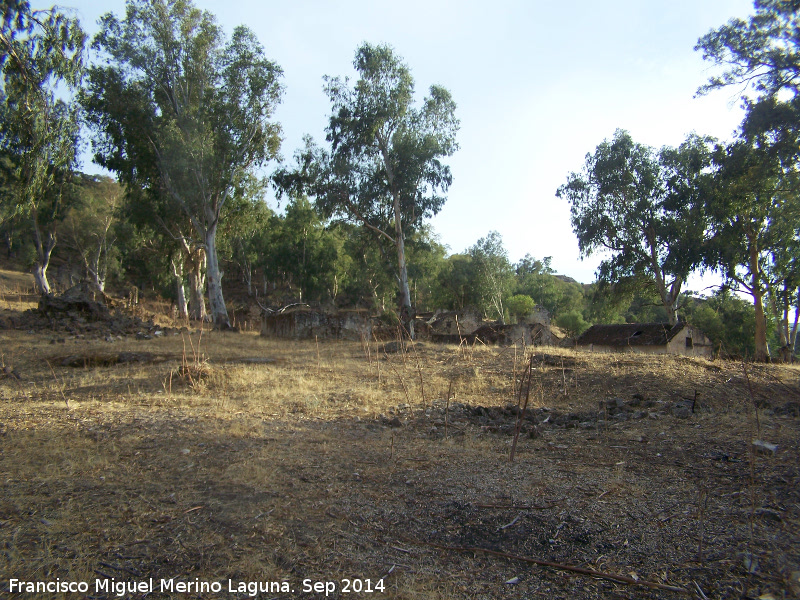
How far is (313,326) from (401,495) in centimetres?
1632

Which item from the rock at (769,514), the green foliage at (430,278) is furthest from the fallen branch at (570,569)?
the green foliage at (430,278)

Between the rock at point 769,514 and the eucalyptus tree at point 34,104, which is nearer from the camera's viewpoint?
the rock at point 769,514

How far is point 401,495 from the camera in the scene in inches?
159

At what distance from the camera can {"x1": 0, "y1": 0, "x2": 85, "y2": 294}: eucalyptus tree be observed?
19.4 metres

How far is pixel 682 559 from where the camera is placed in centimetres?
297

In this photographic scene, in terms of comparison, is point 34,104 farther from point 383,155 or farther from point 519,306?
point 519,306

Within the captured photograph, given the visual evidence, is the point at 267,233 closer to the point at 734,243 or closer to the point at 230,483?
the point at 734,243

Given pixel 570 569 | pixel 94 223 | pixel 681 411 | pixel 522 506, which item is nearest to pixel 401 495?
pixel 522 506

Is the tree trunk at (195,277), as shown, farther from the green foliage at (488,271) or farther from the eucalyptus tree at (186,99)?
the green foliage at (488,271)

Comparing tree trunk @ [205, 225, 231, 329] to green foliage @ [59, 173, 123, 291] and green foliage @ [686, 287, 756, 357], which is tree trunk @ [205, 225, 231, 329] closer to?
green foliage @ [59, 173, 123, 291]

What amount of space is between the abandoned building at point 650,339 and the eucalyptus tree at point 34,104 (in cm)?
2568

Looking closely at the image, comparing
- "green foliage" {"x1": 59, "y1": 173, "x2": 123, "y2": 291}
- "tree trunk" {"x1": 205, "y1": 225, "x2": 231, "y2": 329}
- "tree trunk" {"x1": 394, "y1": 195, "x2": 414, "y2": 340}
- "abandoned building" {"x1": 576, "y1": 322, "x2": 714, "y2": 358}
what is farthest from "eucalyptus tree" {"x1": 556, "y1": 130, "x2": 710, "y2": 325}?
"green foliage" {"x1": 59, "y1": 173, "x2": 123, "y2": 291}

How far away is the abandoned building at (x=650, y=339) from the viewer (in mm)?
25656

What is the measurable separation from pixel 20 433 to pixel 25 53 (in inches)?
819
